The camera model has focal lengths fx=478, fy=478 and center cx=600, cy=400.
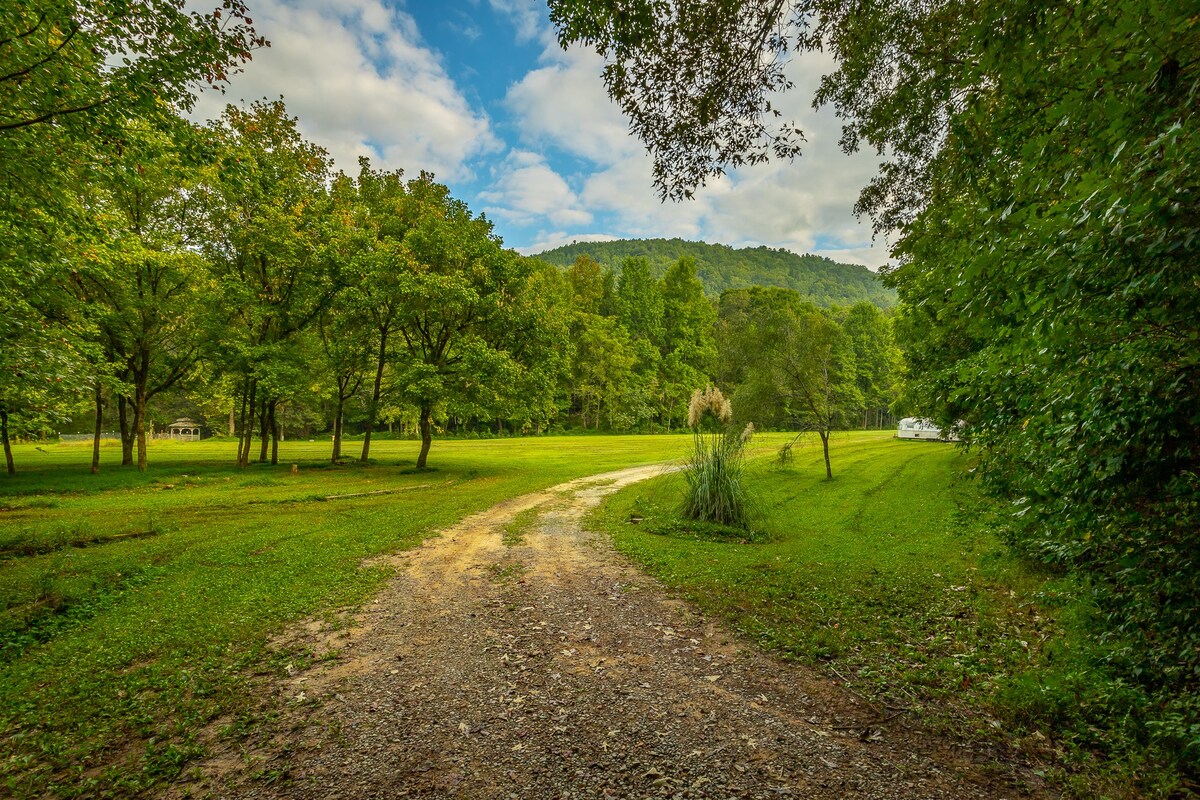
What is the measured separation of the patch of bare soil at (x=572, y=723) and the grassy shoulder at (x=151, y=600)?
59 cm

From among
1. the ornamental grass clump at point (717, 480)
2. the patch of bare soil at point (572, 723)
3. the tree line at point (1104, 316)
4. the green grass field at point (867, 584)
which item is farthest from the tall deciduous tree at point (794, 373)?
the patch of bare soil at point (572, 723)

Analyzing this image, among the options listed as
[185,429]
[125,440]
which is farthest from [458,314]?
[185,429]

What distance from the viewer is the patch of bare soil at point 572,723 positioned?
2.96 metres

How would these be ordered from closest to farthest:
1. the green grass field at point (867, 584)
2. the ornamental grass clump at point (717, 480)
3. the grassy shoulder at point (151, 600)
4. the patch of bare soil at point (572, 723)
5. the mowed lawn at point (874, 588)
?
the patch of bare soil at point (572, 723) < the grassy shoulder at point (151, 600) < the mowed lawn at point (874, 588) < the green grass field at point (867, 584) < the ornamental grass clump at point (717, 480)

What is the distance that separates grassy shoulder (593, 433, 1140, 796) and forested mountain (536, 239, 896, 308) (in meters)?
131

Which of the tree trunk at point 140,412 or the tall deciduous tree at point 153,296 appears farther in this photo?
the tree trunk at point 140,412

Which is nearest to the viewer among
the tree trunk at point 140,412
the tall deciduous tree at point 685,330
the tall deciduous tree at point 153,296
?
the tall deciduous tree at point 153,296

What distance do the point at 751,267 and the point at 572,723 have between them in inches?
7298

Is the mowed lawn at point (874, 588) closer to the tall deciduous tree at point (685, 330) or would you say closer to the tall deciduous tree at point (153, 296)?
the tall deciduous tree at point (153, 296)

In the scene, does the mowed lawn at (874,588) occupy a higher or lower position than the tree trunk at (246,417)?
lower

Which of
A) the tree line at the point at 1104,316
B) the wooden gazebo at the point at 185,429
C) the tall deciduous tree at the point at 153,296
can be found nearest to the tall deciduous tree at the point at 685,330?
the tall deciduous tree at the point at 153,296

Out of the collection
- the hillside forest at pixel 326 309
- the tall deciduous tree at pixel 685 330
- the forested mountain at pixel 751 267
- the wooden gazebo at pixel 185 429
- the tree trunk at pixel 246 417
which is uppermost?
the forested mountain at pixel 751 267

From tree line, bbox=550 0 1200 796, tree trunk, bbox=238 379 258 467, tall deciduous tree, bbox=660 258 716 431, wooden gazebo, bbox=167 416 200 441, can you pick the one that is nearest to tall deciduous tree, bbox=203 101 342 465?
tree trunk, bbox=238 379 258 467

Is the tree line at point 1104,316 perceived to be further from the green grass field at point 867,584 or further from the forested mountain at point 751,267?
the forested mountain at point 751,267
